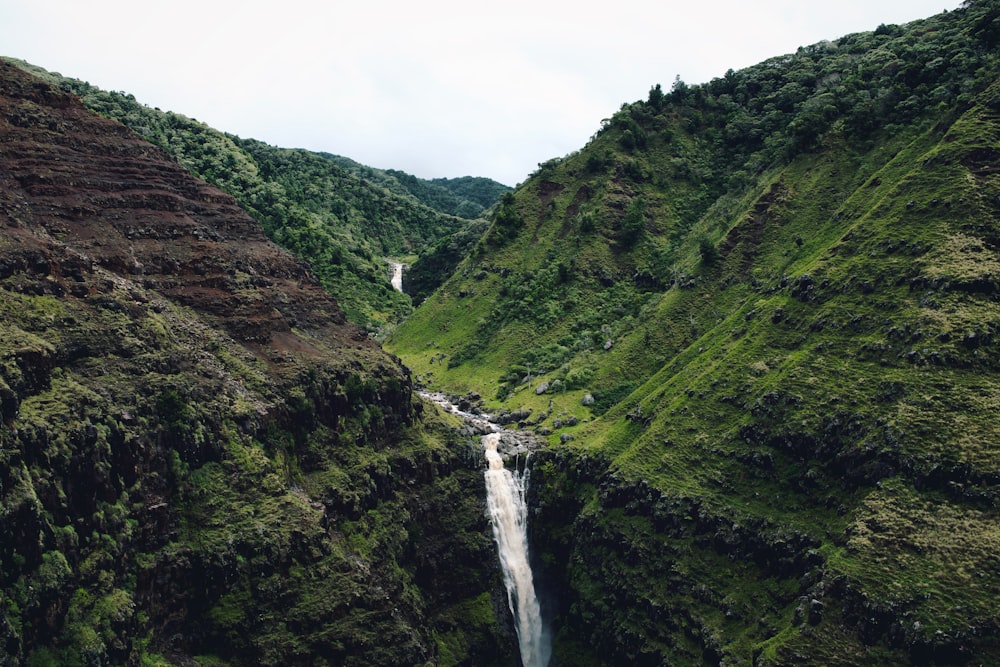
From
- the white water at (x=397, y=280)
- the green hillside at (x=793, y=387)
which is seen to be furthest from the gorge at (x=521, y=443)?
the white water at (x=397, y=280)

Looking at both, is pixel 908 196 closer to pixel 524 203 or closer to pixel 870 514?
pixel 870 514

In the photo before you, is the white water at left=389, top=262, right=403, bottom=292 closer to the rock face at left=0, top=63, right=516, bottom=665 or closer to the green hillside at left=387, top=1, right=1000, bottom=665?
the green hillside at left=387, top=1, right=1000, bottom=665

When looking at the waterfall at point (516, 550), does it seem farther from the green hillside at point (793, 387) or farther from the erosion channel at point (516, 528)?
the green hillside at point (793, 387)

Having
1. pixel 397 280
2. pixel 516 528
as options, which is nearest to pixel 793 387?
pixel 516 528

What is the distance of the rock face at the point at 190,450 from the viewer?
155 feet

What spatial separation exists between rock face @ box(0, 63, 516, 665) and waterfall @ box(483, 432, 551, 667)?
7.87ft

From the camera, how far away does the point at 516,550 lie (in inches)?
3339

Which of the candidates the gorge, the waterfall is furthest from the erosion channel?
the gorge

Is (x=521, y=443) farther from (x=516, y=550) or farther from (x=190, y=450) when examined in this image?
(x=190, y=450)

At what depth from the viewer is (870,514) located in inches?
2422

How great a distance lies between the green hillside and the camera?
58906mm

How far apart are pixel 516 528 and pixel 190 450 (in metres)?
39.8

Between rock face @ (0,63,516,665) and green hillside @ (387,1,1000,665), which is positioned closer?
rock face @ (0,63,516,665)

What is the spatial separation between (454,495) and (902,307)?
4722 centimetres
